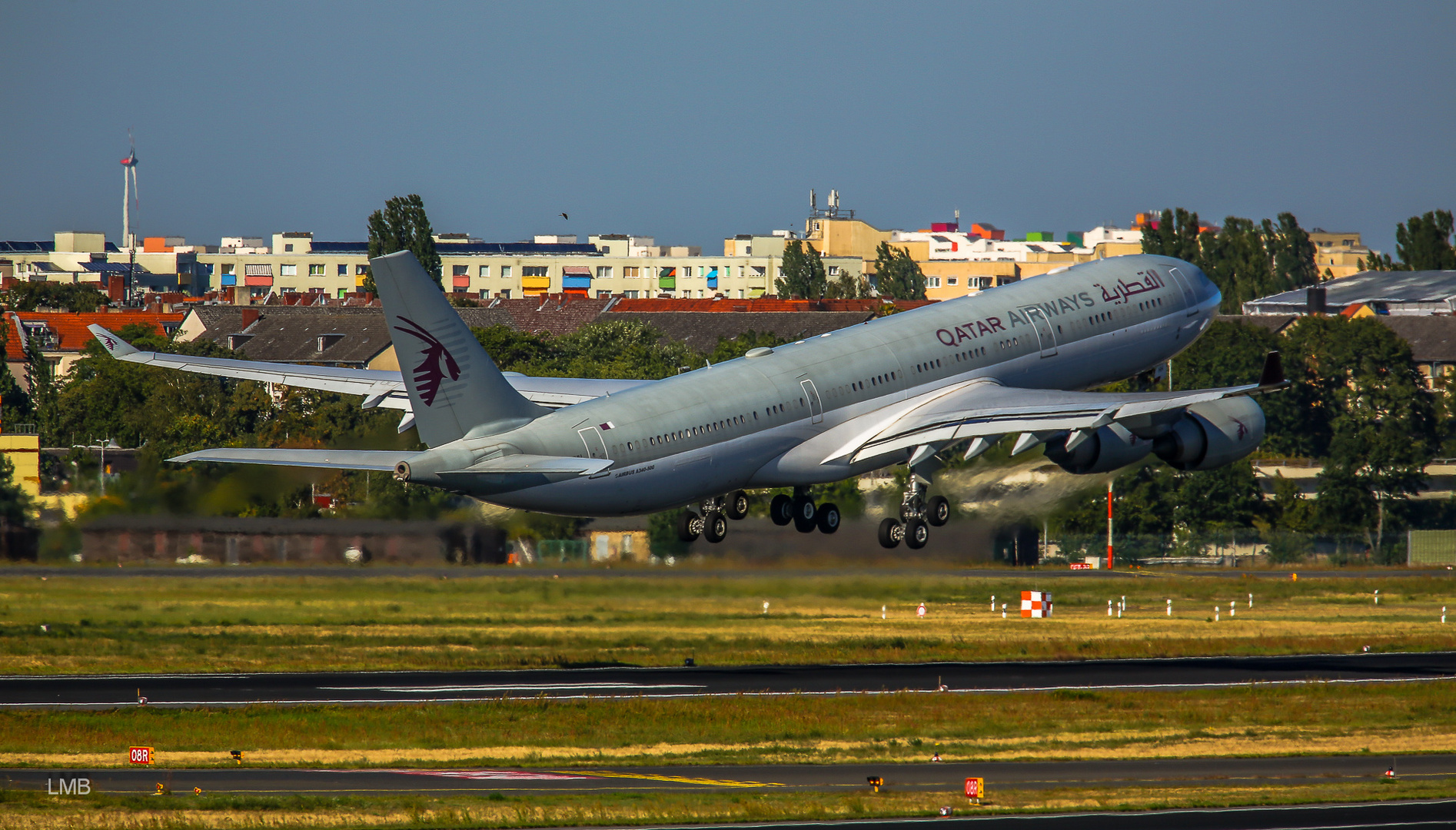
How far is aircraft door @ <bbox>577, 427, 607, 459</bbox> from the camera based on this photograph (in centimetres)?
4222

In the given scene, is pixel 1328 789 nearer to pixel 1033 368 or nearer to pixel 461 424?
pixel 1033 368

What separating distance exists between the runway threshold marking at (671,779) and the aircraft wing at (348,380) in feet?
37.4

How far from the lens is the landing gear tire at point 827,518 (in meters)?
51.4

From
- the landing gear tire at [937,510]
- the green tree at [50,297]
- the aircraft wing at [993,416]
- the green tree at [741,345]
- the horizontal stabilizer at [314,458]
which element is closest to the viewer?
the horizontal stabilizer at [314,458]

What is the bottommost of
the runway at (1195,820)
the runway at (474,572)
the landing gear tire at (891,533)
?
the runway at (1195,820)

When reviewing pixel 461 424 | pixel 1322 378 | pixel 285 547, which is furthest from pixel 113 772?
pixel 1322 378

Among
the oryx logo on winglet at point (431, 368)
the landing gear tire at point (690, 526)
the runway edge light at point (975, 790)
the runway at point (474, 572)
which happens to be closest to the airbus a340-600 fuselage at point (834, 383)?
the oryx logo on winglet at point (431, 368)

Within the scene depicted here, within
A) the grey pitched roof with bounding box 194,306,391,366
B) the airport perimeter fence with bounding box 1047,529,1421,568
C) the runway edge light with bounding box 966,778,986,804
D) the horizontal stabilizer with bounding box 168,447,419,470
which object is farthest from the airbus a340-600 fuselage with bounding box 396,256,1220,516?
the grey pitched roof with bounding box 194,306,391,366

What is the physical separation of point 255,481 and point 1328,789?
3001cm

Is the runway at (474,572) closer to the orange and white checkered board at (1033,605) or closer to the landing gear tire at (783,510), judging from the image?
the orange and white checkered board at (1033,605)

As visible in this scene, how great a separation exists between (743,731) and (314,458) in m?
15.3

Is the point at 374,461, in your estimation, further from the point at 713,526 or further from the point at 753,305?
the point at 753,305

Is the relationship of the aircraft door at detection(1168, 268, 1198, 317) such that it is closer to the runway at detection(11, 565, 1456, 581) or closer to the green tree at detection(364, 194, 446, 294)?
the runway at detection(11, 565, 1456, 581)

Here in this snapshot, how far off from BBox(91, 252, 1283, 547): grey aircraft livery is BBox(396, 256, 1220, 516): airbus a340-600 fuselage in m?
0.05
